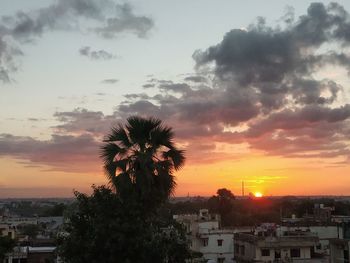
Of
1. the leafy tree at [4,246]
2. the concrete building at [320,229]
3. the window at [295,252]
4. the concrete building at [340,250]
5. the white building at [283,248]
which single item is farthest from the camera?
the concrete building at [320,229]

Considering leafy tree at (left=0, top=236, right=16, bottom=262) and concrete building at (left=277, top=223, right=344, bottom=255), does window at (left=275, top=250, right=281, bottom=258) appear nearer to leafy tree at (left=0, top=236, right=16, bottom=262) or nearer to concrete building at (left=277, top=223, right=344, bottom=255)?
concrete building at (left=277, top=223, right=344, bottom=255)

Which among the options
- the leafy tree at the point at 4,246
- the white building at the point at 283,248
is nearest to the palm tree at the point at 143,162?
the leafy tree at the point at 4,246

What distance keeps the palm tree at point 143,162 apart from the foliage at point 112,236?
956 millimetres

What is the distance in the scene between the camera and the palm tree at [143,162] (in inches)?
861

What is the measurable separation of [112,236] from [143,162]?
3549mm

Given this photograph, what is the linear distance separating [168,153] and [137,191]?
92.1 inches

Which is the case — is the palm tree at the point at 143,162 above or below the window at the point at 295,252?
above

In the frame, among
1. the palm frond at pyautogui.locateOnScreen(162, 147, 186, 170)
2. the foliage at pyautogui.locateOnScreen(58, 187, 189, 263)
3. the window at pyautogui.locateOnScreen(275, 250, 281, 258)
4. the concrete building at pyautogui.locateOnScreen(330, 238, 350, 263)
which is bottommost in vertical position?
the window at pyautogui.locateOnScreen(275, 250, 281, 258)

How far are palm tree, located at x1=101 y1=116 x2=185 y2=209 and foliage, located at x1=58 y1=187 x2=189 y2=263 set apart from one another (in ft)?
3.14

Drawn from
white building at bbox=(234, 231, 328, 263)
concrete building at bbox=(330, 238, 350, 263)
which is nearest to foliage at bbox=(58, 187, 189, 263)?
concrete building at bbox=(330, 238, 350, 263)

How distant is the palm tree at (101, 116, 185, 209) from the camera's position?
21.9m

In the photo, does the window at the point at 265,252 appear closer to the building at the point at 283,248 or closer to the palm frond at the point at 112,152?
the building at the point at 283,248

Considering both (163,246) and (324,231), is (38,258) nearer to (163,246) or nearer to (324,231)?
(324,231)

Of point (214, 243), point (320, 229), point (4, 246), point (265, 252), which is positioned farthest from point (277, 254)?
point (4, 246)
